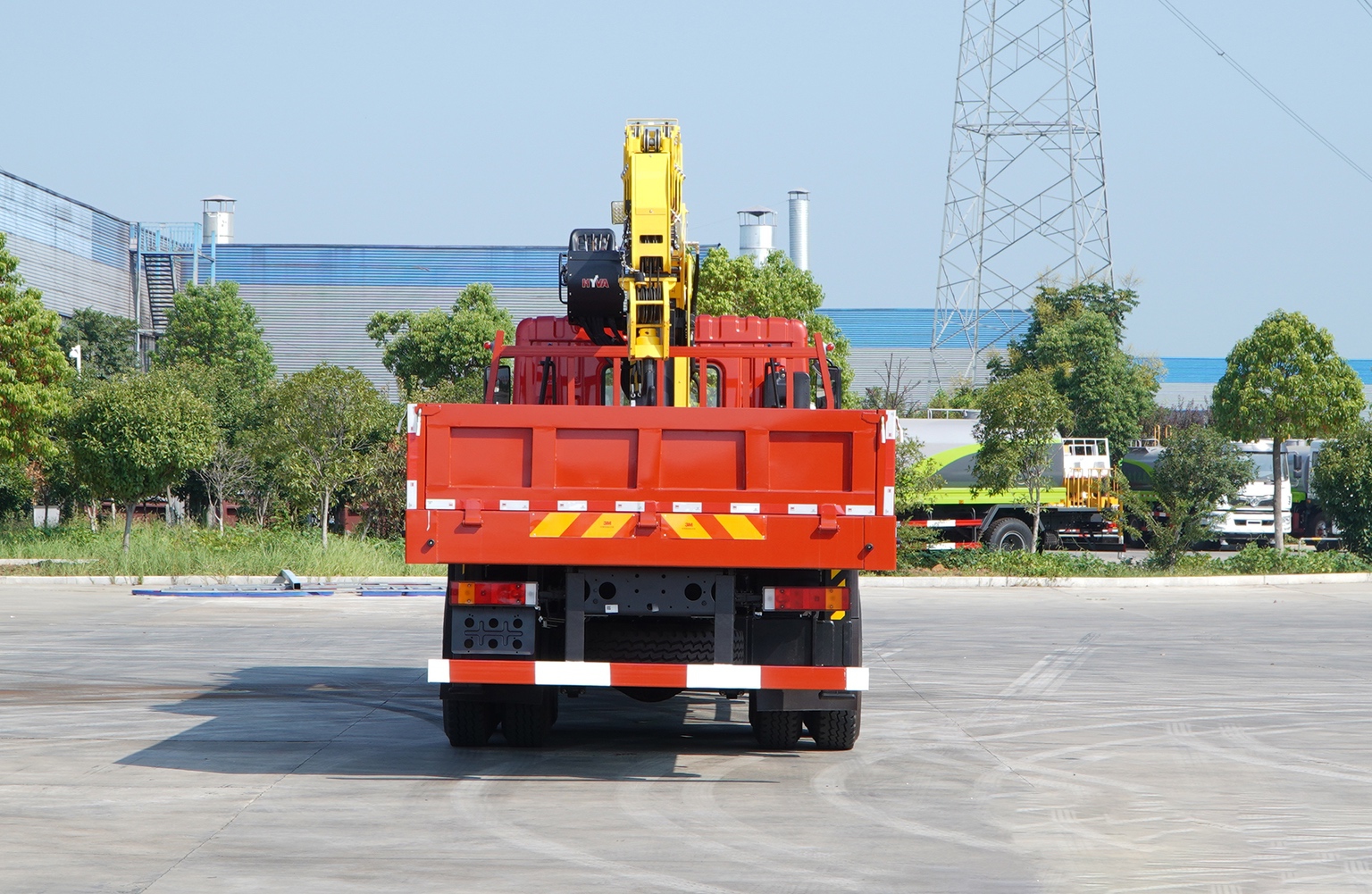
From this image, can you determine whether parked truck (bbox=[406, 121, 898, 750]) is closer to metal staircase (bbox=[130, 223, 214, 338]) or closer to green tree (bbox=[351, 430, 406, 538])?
green tree (bbox=[351, 430, 406, 538])

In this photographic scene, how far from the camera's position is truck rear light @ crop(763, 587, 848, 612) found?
8.20 meters

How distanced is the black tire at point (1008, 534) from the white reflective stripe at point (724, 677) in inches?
924

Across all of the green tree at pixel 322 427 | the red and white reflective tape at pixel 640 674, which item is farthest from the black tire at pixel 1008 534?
the red and white reflective tape at pixel 640 674

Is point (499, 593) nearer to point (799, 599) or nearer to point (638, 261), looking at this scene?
point (799, 599)

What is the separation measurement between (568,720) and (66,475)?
22.9 m

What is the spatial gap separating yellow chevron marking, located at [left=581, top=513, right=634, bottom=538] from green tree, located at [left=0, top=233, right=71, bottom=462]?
20753 millimetres

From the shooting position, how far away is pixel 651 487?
7902 mm

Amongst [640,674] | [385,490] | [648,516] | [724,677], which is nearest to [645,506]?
[648,516]

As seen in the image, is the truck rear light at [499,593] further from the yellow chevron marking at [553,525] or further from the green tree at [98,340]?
the green tree at [98,340]

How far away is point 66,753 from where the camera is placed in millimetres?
8883

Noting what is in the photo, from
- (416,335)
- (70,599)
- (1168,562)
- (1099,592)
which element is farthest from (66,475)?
(1168,562)

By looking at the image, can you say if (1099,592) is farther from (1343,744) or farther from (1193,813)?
(1193,813)

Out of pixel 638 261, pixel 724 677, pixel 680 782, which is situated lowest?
pixel 680 782

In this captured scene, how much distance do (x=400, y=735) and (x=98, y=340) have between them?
44.2m
